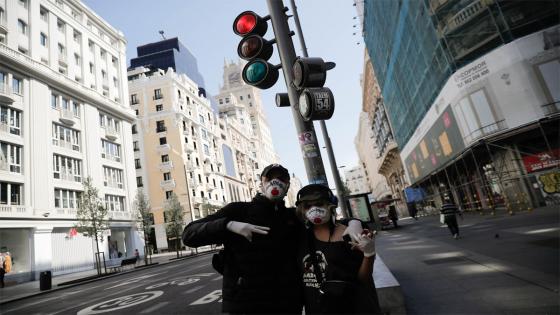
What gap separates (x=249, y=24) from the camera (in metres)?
3.70

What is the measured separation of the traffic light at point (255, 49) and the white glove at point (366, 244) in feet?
6.56

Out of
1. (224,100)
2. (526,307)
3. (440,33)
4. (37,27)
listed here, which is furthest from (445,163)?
(224,100)

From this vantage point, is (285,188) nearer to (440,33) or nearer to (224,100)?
(440,33)

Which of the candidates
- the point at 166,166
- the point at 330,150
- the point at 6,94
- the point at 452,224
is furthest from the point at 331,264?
the point at 166,166

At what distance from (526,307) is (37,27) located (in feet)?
125

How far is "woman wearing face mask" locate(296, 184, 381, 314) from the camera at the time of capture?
2240mm

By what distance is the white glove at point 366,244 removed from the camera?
2188 millimetres

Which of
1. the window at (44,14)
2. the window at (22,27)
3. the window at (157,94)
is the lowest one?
the window at (22,27)

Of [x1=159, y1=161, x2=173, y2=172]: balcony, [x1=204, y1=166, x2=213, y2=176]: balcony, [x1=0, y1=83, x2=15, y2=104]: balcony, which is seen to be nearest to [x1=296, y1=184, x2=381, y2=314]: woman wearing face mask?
[x1=0, y1=83, x2=15, y2=104]: balcony

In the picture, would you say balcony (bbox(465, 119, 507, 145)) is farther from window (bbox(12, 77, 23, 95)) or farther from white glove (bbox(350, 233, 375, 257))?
window (bbox(12, 77, 23, 95))

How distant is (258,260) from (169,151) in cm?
5335

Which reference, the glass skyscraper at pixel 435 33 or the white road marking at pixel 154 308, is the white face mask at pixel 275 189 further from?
the glass skyscraper at pixel 435 33

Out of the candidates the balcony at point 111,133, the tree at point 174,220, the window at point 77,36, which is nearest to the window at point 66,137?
the balcony at point 111,133

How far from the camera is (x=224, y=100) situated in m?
119
